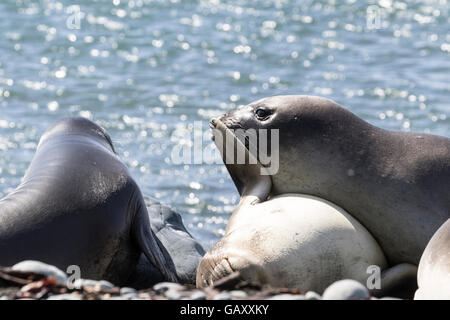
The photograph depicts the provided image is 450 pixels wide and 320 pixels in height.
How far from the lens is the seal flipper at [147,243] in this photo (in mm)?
5816

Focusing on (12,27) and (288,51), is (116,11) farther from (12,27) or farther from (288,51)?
(288,51)

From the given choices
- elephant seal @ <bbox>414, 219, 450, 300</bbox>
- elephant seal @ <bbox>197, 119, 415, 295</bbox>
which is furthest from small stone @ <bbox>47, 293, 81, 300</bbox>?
elephant seal @ <bbox>414, 219, 450, 300</bbox>

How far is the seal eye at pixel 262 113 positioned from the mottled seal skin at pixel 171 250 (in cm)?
108

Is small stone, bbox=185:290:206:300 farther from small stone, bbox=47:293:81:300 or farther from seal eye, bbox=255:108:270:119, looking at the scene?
→ seal eye, bbox=255:108:270:119

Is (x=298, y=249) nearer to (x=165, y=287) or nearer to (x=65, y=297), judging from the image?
(x=165, y=287)

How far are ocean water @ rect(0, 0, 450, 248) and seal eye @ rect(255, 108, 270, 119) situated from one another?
209cm

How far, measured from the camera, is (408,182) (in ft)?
17.7

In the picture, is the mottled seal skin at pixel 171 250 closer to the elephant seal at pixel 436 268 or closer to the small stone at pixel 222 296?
the elephant seal at pixel 436 268

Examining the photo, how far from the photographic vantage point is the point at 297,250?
16.6ft

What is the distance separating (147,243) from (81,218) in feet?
1.57

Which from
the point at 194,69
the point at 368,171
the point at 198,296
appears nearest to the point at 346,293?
the point at 198,296

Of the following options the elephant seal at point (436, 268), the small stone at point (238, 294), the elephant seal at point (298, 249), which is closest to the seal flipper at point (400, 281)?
the elephant seal at point (298, 249)

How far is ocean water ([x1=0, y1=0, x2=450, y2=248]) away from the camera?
33.1ft

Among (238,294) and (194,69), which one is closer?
(238,294)
